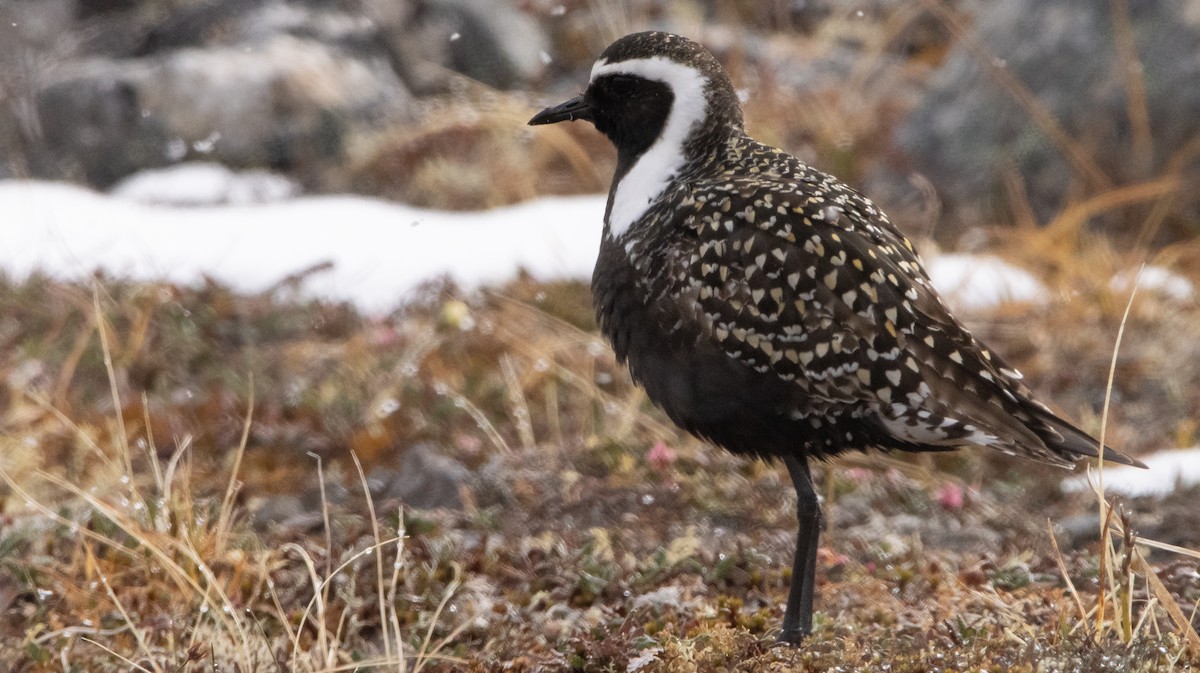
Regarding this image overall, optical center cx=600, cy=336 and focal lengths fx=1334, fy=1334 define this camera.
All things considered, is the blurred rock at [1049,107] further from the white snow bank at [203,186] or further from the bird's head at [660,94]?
the bird's head at [660,94]

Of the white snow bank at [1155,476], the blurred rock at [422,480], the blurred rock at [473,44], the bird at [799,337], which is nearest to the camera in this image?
the bird at [799,337]

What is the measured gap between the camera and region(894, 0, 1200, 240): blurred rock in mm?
9133

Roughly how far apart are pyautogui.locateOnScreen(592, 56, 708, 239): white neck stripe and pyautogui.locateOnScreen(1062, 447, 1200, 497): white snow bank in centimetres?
282

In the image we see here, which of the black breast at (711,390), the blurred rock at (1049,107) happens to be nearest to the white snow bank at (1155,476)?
the black breast at (711,390)

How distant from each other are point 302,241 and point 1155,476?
5.81 metres

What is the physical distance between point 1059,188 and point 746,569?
568cm

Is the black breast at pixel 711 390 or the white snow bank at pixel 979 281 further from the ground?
the white snow bank at pixel 979 281

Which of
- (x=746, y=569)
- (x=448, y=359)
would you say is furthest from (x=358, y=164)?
(x=746, y=569)

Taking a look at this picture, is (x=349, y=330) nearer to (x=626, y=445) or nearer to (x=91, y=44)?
(x=626, y=445)

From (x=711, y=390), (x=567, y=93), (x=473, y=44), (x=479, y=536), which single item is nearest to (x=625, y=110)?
(x=711, y=390)

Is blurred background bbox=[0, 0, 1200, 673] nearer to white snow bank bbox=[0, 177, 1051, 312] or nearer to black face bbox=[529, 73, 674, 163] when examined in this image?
white snow bank bbox=[0, 177, 1051, 312]

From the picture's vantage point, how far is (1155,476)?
616 cm

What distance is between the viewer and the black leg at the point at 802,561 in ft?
13.3

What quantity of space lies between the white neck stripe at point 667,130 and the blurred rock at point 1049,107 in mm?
5374
